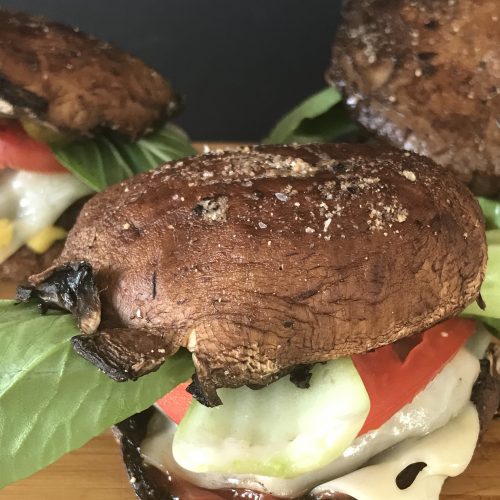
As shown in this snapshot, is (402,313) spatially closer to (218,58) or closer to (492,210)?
(492,210)

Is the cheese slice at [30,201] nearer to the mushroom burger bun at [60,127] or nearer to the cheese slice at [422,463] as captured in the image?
the mushroom burger bun at [60,127]

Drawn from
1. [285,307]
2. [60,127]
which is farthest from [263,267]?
[60,127]

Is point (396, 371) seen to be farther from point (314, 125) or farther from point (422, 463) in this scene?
point (314, 125)

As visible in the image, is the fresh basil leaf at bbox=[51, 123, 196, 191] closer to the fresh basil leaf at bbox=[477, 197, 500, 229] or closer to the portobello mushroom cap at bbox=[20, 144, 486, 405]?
the portobello mushroom cap at bbox=[20, 144, 486, 405]

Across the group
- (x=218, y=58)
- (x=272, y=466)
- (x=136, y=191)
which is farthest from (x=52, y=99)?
(x=218, y=58)

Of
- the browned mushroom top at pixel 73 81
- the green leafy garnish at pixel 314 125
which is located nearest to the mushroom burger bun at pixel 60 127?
the browned mushroom top at pixel 73 81

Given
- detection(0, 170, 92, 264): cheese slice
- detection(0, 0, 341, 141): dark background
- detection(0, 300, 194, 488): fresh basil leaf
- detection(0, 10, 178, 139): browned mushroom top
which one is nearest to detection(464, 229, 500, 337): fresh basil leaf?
detection(0, 300, 194, 488): fresh basil leaf
